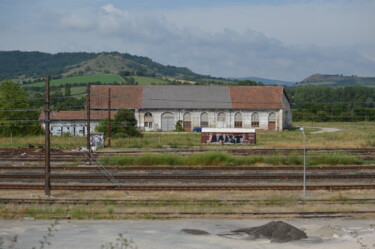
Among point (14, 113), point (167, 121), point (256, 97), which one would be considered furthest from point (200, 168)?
point (256, 97)

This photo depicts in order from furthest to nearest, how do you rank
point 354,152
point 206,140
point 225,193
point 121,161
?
point 206,140, point 354,152, point 121,161, point 225,193

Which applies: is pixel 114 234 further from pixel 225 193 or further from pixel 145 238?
pixel 225 193

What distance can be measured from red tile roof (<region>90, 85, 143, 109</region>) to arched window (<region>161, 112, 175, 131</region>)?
3.76 meters

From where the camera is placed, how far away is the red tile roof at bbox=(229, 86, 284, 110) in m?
70.9

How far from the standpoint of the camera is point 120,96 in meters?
74.0

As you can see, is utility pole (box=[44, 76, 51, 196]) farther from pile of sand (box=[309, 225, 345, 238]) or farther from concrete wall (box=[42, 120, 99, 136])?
concrete wall (box=[42, 120, 99, 136])

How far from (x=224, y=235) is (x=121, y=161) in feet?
60.2

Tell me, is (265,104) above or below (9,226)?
above

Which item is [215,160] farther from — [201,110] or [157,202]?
[201,110]

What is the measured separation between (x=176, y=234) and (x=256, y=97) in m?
58.7

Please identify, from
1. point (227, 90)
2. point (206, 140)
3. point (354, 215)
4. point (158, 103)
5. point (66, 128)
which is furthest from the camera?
point (227, 90)

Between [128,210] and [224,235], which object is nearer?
[224,235]

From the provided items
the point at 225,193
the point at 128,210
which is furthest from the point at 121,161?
the point at 128,210

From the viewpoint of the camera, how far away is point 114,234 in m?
16.5
